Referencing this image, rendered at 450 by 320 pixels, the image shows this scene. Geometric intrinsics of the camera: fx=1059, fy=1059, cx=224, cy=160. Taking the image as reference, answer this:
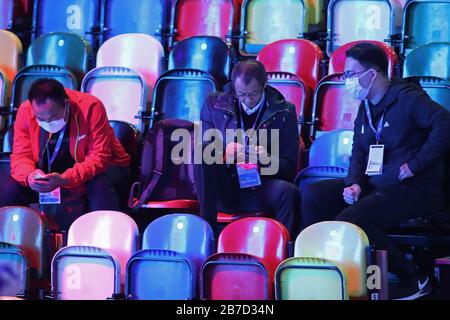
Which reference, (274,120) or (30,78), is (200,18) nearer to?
(30,78)

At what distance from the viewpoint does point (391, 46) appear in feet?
22.5

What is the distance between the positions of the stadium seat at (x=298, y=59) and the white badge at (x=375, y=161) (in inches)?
53.1

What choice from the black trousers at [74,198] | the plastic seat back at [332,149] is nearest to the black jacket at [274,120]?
the plastic seat back at [332,149]

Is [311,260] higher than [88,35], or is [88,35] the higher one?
[88,35]

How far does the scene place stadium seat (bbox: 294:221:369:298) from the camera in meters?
4.87

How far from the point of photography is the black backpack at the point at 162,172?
6.02 m

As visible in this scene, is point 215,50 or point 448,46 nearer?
point 448,46

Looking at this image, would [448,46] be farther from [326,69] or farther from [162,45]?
[162,45]

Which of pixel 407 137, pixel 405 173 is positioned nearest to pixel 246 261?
pixel 405 173

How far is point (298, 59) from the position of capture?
677 cm

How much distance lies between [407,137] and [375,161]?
0.20m
